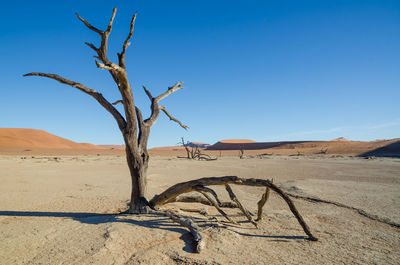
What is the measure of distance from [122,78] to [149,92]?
1.08m

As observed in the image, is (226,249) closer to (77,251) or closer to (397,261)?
(77,251)

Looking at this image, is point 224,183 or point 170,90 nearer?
point 224,183

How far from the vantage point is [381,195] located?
244 inches

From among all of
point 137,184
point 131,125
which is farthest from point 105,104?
point 137,184

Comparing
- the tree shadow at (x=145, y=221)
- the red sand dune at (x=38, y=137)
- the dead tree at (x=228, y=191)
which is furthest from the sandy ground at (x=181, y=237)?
the red sand dune at (x=38, y=137)

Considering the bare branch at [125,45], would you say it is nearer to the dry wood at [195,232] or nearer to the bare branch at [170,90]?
the bare branch at [170,90]

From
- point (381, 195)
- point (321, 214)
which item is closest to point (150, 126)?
point (321, 214)

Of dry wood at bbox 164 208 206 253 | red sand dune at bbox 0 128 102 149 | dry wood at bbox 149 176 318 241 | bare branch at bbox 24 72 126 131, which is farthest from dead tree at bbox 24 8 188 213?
red sand dune at bbox 0 128 102 149

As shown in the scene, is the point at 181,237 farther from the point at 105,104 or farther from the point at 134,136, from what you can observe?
the point at 105,104

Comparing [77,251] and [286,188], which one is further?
[286,188]

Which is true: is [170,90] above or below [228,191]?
Answer: above

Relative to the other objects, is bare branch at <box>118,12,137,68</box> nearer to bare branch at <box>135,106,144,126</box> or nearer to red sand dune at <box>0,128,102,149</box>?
bare branch at <box>135,106,144,126</box>

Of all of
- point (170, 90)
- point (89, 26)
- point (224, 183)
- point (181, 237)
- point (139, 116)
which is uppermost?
point (89, 26)

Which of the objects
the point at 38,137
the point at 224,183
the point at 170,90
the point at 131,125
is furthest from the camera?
the point at 38,137
